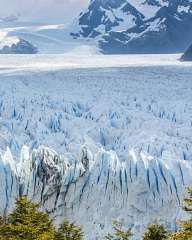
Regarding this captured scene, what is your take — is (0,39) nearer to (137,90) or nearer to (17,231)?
(137,90)

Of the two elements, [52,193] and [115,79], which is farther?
[115,79]

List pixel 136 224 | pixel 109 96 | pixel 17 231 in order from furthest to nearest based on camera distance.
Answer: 1. pixel 109 96
2. pixel 136 224
3. pixel 17 231

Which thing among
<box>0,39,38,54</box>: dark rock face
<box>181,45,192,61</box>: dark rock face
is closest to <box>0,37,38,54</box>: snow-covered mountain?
<box>0,39,38,54</box>: dark rock face

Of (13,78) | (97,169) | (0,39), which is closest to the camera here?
(97,169)

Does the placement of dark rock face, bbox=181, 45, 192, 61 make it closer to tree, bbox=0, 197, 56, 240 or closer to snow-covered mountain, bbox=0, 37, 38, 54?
snow-covered mountain, bbox=0, 37, 38, 54

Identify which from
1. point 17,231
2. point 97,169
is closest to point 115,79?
point 97,169

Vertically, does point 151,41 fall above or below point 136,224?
below
